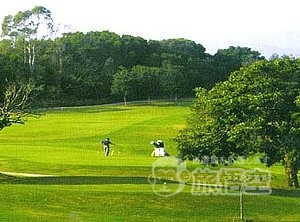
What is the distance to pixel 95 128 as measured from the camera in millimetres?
74875

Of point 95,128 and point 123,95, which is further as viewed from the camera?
point 123,95

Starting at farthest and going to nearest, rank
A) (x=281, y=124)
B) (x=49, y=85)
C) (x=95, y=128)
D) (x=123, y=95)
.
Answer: (x=123, y=95)
(x=49, y=85)
(x=95, y=128)
(x=281, y=124)

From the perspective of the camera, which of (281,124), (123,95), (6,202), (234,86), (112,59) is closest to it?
(6,202)

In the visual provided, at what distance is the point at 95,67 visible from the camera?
444ft

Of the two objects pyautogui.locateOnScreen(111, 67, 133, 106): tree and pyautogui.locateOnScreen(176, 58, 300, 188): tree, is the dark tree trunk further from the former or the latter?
pyautogui.locateOnScreen(111, 67, 133, 106): tree

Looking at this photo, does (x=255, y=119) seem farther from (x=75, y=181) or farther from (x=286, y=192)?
(x=75, y=181)

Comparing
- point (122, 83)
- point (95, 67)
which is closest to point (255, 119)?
point (122, 83)

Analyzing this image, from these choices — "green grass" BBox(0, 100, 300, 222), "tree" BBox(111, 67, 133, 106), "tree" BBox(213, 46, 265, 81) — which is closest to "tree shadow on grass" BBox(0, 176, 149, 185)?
"green grass" BBox(0, 100, 300, 222)

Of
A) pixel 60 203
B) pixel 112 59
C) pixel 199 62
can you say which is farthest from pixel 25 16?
pixel 60 203

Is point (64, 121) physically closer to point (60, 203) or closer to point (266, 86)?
point (266, 86)

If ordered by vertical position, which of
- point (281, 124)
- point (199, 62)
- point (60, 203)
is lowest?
point (60, 203)

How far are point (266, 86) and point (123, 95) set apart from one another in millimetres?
93465

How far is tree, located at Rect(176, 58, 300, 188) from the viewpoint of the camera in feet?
107

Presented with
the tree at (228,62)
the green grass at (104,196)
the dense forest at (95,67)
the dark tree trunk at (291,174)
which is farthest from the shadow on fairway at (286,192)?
the tree at (228,62)
